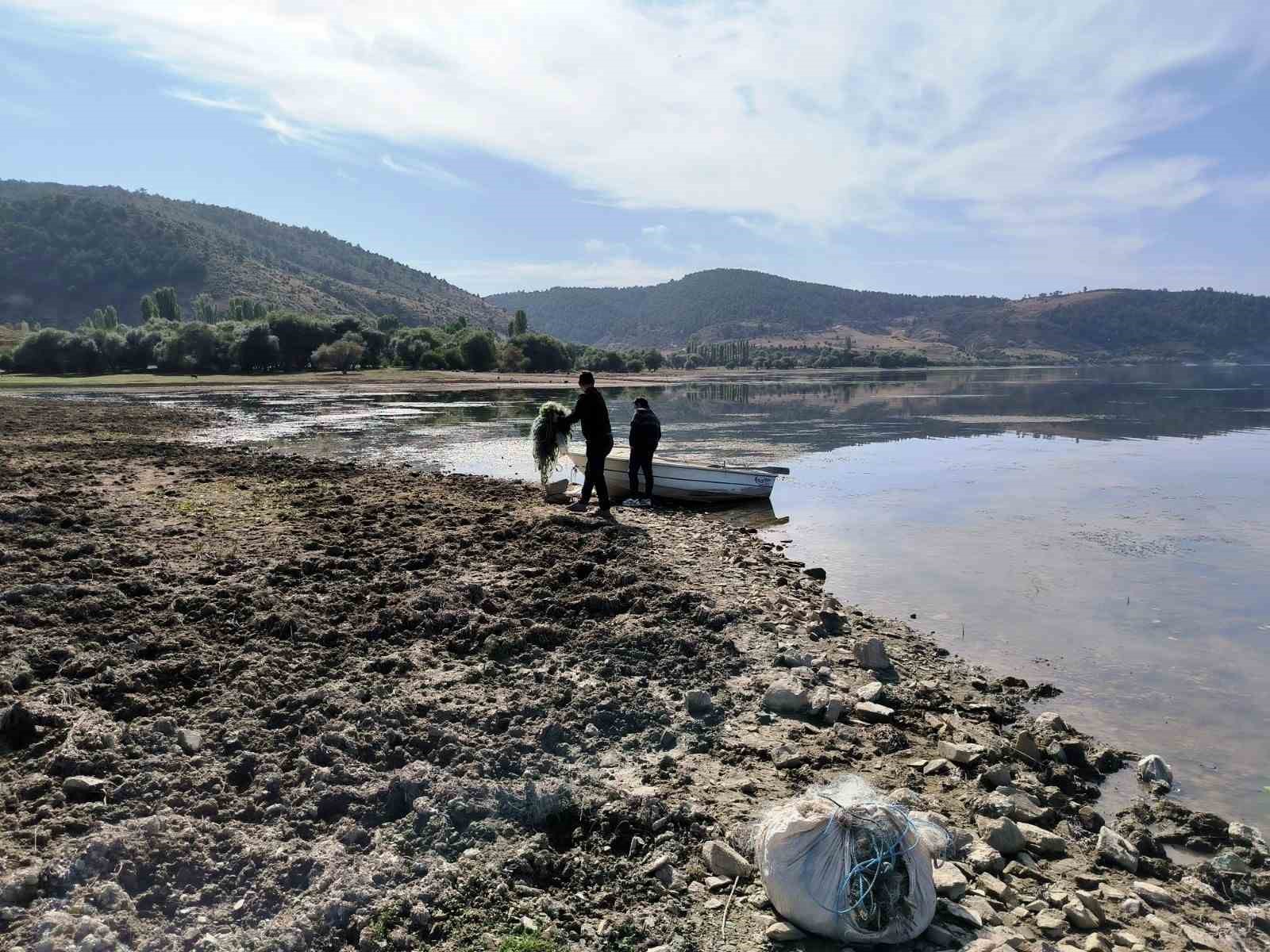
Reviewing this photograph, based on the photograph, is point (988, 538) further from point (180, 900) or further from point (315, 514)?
point (180, 900)

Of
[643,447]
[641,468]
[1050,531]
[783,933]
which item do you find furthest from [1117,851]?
[641,468]

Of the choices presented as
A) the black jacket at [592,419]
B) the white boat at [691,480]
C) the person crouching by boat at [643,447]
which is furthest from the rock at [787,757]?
the white boat at [691,480]

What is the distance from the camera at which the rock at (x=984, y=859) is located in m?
4.68

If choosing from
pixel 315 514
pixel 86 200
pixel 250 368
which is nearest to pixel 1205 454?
pixel 315 514

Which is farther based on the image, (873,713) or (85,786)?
(873,713)

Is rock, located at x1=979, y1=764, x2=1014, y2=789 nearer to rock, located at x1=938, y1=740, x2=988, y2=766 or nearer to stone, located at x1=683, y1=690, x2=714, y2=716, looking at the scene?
rock, located at x1=938, y1=740, x2=988, y2=766

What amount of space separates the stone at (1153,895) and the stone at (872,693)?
2437mm

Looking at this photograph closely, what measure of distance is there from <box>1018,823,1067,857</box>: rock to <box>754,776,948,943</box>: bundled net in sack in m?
1.31

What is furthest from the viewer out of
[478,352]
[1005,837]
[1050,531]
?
[478,352]

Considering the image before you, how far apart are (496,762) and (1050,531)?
43.7 feet

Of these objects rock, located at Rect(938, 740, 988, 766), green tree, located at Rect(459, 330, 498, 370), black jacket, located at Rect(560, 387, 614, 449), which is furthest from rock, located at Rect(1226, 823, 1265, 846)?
green tree, located at Rect(459, 330, 498, 370)

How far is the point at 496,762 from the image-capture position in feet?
18.1

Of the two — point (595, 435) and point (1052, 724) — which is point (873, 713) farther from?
point (595, 435)

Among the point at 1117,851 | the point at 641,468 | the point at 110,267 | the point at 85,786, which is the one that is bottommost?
the point at 1117,851
